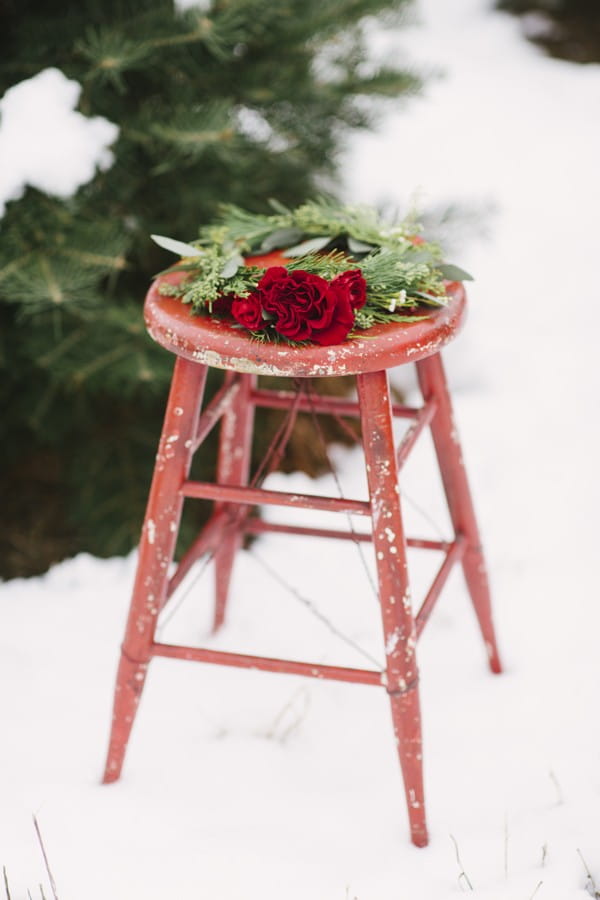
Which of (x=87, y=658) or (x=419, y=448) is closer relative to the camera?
(x=87, y=658)

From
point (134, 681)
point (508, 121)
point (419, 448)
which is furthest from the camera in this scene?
point (508, 121)

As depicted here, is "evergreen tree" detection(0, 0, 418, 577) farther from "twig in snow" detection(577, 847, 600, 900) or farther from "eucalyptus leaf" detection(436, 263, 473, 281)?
"twig in snow" detection(577, 847, 600, 900)

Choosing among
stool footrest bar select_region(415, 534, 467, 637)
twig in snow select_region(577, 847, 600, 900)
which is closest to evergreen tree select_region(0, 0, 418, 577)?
stool footrest bar select_region(415, 534, 467, 637)

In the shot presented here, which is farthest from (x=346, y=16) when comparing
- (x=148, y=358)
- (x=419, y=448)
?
(x=419, y=448)

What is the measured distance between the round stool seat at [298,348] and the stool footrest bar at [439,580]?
43 centimetres

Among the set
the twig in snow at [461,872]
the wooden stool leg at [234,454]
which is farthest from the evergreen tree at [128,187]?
the twig in snow at [461,872]

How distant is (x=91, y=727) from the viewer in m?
1.50

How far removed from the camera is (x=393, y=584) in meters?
1.16

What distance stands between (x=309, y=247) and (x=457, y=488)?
469 millimetres

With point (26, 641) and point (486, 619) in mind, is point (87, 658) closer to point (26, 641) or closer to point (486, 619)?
point (26, 641)

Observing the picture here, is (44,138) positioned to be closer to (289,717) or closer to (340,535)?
(340,535)

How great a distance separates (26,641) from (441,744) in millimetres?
804

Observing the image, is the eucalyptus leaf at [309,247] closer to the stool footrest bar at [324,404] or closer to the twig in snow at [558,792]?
the stool footrest bar at [324,404]

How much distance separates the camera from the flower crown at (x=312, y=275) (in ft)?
3.40
